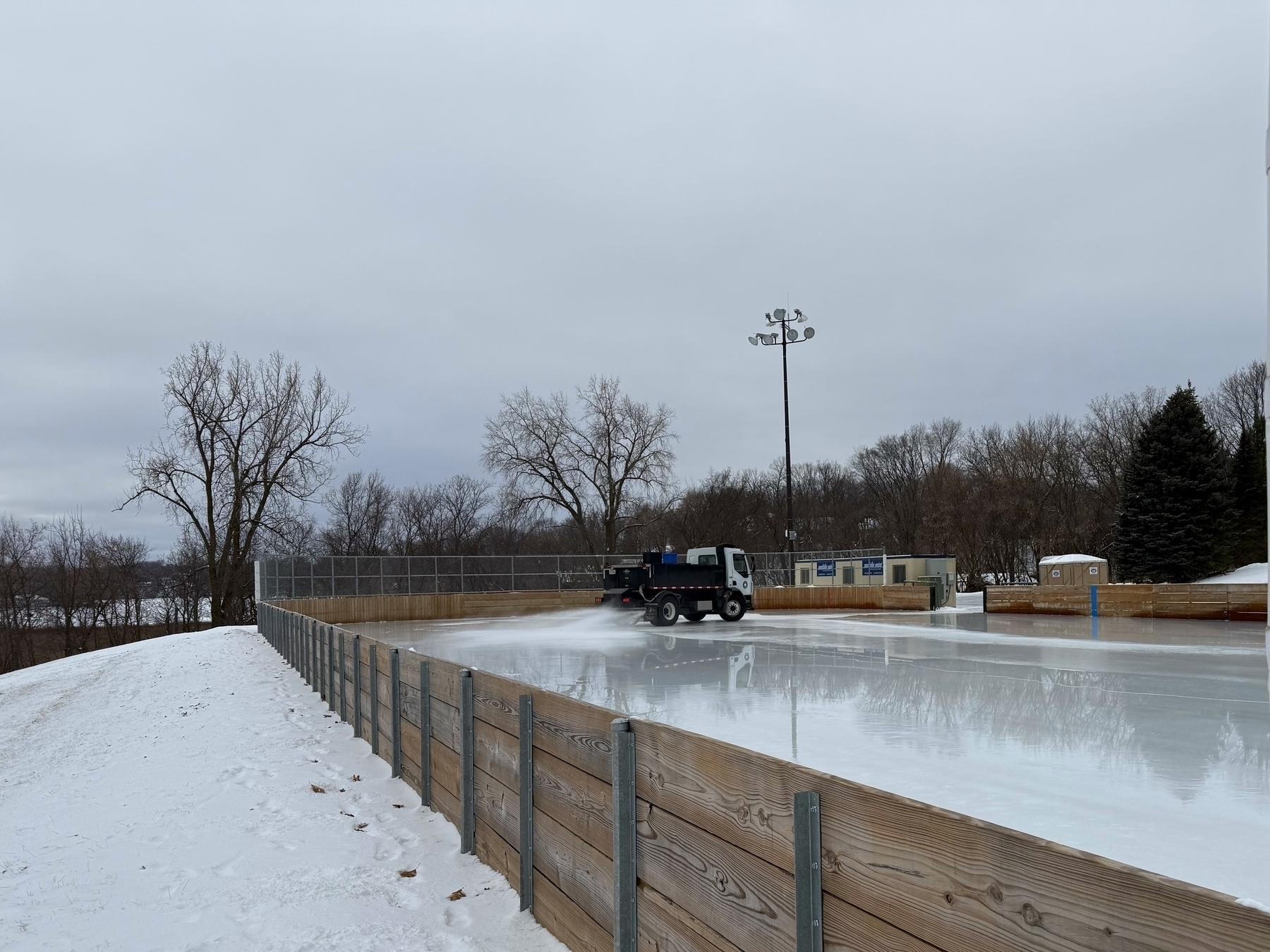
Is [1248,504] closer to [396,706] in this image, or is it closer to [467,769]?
[396,706]

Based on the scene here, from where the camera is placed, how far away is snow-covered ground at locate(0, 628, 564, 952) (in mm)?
5543

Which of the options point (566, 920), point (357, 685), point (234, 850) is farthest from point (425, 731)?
point (357, 685)

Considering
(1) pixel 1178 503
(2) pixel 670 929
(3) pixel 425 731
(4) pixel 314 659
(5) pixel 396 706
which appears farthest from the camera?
(1) pixel 1178 503

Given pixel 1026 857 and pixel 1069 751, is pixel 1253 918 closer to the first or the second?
pixel 1026 857

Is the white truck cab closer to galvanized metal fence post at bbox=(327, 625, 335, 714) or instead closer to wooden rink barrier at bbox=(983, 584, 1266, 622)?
wooden rink barrier at bbox=(983, 584, 1266, 622)

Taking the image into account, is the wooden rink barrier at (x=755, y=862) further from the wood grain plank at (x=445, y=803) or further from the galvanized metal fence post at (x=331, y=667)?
the galvanized metal fence post at (x=331, y=667)

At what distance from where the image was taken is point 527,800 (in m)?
A: 5.58

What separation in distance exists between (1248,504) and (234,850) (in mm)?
56787

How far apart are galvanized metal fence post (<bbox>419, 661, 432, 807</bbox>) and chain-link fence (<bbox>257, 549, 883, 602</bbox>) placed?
101ft

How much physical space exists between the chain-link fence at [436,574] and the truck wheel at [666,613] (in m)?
14.4

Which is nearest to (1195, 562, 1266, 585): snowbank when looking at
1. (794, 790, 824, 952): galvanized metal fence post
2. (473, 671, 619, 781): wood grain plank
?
(473, 671, 619, 781): wood grain plank

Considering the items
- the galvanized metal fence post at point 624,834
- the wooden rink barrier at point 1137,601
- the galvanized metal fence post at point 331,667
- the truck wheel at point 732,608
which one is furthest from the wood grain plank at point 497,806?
the wooden rink barrier at point 1137,601

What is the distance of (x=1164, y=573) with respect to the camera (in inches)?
1949

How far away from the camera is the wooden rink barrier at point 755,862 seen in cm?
195
